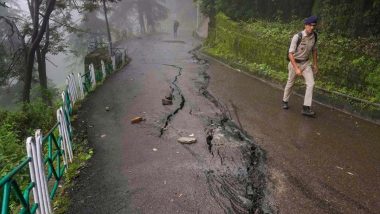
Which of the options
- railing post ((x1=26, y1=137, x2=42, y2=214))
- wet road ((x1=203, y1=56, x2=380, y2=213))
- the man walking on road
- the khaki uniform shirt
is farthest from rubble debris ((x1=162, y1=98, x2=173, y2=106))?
railing post ((x1=26, y1=137, x2=42, y2=214))

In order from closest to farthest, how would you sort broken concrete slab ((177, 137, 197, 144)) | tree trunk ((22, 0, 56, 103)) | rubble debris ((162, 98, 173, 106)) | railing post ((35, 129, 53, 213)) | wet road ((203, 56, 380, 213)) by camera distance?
railing post ((35, 129, 53, 213))
wet road ((203, 56, 380, 213))
broken concrete slab ((177, 137, 197, 144))
rubble debris ((162, 98, 173, 106))
tree trunk ((22, 0, 56, 103))

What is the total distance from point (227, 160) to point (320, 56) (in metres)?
6.15

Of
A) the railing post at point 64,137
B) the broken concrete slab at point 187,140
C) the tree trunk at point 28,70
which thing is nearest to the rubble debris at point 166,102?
the broken concrete slab at point 187,140

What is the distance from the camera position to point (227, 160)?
19.8 ft

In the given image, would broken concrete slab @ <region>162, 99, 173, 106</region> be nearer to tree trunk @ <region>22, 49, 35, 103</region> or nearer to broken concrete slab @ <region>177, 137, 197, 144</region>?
broken concrete slab @ <region>177, 137, 197, 144</region>

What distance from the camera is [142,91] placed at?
40.4 feet

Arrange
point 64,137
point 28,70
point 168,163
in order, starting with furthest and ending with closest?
point 28,70 < point 64,137 < point 168,163

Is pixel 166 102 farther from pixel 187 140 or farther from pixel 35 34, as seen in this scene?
pixel 35 34

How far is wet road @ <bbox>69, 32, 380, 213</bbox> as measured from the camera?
4785mm

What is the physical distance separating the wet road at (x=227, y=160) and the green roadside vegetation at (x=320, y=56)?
1.13 meters

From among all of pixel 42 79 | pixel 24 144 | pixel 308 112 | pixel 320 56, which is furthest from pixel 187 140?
pixel 42 79

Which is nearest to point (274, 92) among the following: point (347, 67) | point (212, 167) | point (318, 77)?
point (318, 77)

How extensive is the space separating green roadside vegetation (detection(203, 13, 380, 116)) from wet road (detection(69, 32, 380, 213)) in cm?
113

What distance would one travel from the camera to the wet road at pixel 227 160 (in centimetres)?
479
